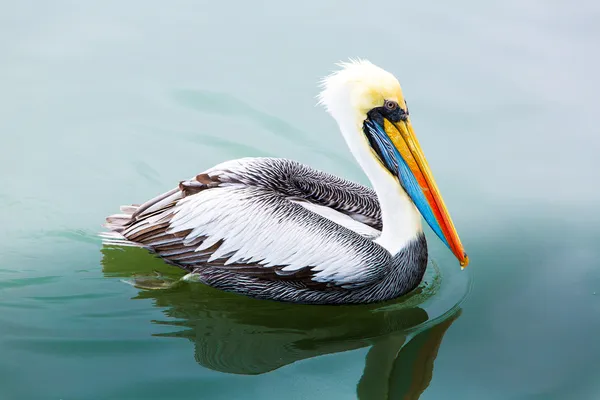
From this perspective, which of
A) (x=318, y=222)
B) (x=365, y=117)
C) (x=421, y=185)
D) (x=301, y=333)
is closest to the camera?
(x=301, y=333)

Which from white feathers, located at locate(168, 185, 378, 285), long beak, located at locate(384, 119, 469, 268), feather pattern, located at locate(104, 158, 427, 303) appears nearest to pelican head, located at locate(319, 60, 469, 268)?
long beak, located at locate(384, 119, 469, 268)

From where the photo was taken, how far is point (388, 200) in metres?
5.72

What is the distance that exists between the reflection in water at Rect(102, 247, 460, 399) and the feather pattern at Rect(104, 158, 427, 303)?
0.09 metres

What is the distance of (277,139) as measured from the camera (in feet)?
27.7

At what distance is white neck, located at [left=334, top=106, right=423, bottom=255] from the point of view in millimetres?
5684

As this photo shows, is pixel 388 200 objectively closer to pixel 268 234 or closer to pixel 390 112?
pixel 390 112

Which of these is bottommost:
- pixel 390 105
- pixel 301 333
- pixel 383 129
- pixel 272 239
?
pixel 301 333

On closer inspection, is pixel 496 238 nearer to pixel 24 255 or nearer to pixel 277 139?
pixel 277 139

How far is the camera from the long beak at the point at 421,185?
224 inches

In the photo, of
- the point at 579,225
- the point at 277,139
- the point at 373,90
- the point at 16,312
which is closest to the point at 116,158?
the point at 277,139

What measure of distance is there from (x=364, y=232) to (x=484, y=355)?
1.08 m

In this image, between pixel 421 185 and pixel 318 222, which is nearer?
pixel 318 222

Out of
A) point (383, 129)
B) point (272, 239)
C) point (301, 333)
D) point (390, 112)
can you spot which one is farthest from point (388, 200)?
point (301, 333)

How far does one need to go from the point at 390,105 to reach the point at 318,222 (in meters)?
0.84
